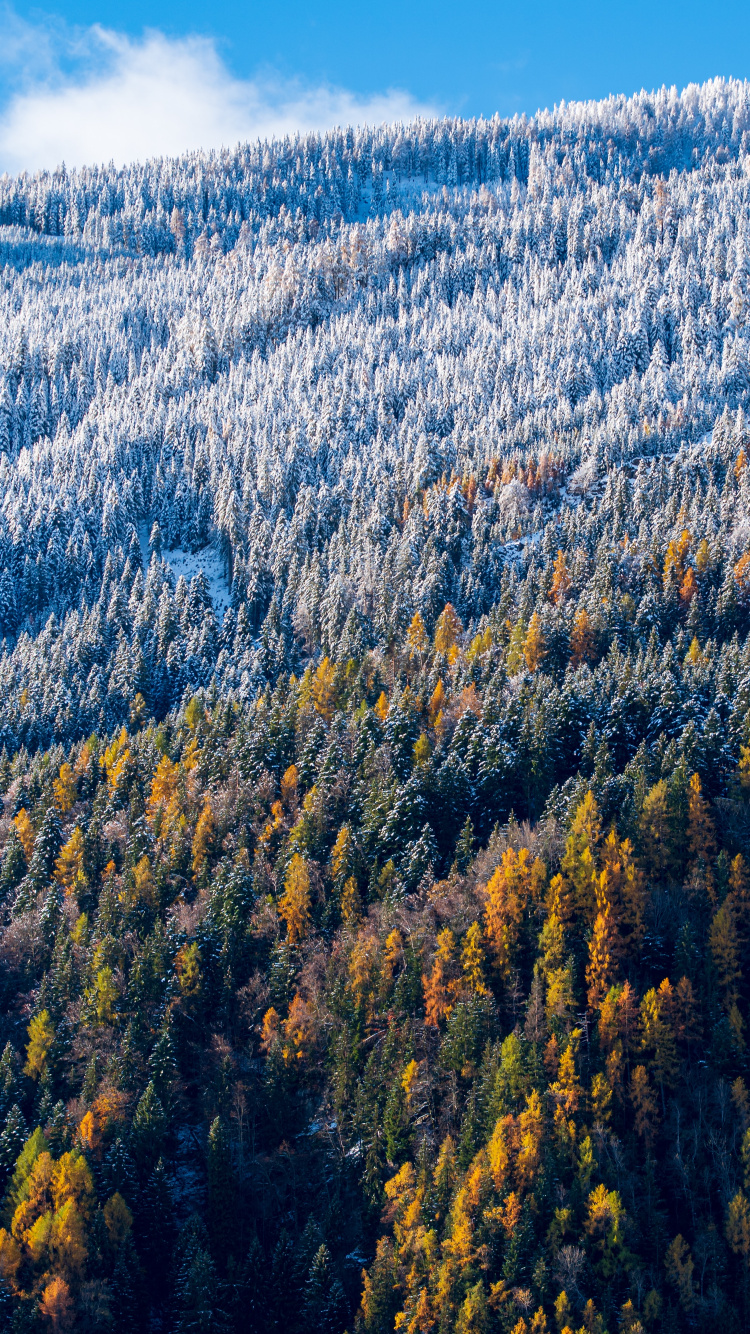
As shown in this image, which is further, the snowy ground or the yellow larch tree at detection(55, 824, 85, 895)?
the snowy ground

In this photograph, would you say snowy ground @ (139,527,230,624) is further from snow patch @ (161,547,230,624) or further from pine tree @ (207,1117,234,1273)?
pine tree @ (207,1117,234,1273)

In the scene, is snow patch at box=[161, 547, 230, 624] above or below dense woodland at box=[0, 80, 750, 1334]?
above

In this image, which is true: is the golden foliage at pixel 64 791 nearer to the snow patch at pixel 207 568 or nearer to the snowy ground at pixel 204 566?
the snow patch at pixel 207 568

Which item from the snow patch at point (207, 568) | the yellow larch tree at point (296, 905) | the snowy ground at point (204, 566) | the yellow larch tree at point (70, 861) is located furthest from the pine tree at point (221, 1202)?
the snowy ground at point (204, 566)

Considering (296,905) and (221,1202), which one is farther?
(296,905)

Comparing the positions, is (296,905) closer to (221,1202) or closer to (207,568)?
(221,1202)

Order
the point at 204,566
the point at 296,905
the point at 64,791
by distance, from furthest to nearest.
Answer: the point at 204,566, the point at 64,791, the point at 296,905

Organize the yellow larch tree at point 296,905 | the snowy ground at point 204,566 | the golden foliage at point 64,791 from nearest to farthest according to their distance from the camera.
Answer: the yellow larch tree at point 296,905 < the golden foliage at point 64,791 < the snowy ground at point 204,566

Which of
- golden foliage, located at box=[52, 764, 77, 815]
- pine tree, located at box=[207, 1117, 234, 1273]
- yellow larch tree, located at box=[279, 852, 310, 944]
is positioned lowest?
pine tree, located at box=[207, 1117, 234, 1273]

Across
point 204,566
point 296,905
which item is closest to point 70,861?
point 296,905

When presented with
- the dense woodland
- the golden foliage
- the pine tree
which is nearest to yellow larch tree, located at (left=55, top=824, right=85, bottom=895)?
the dense woodland
